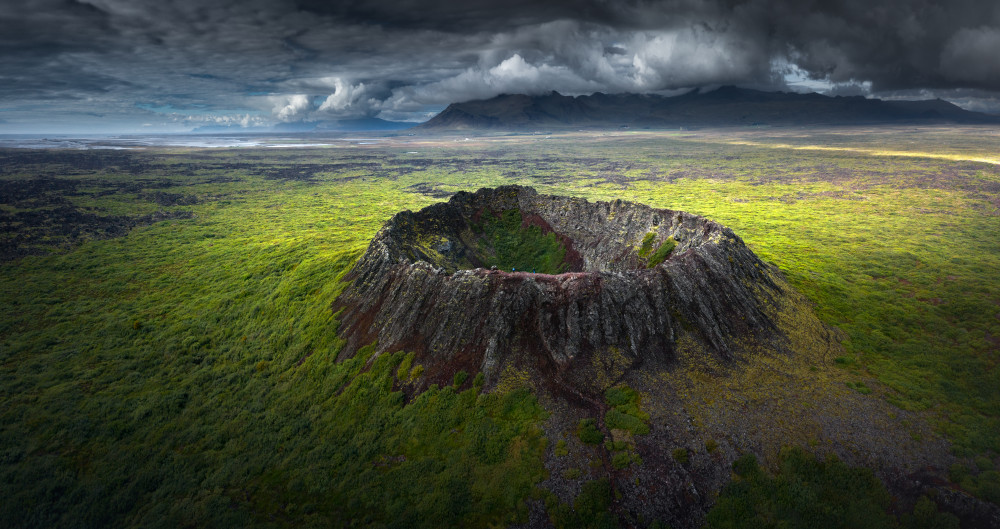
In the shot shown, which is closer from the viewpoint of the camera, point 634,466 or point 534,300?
point 634,466

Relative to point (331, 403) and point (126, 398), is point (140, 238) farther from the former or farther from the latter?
point (331, 403)

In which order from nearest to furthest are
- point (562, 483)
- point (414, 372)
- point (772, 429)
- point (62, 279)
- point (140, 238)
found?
point (562, 483), point (772, 429), point (414, 372), point (62, 279), point (140, 238)

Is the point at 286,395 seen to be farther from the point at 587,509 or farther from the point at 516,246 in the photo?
the point at 516,246

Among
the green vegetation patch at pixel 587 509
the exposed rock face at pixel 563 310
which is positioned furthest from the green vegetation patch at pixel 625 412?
the green vegetation patch at pixel 587 509

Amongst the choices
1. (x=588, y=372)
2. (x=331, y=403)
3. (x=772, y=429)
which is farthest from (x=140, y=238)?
(x=772, y=429)

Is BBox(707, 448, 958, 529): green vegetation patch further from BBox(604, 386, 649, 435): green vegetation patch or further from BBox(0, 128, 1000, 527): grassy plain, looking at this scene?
BBox(604, 386, 649, 435): green vegetation patch

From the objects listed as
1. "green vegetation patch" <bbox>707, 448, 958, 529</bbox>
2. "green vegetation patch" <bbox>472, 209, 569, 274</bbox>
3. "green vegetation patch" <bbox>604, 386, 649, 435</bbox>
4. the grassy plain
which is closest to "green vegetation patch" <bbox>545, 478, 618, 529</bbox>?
the grassy plain
